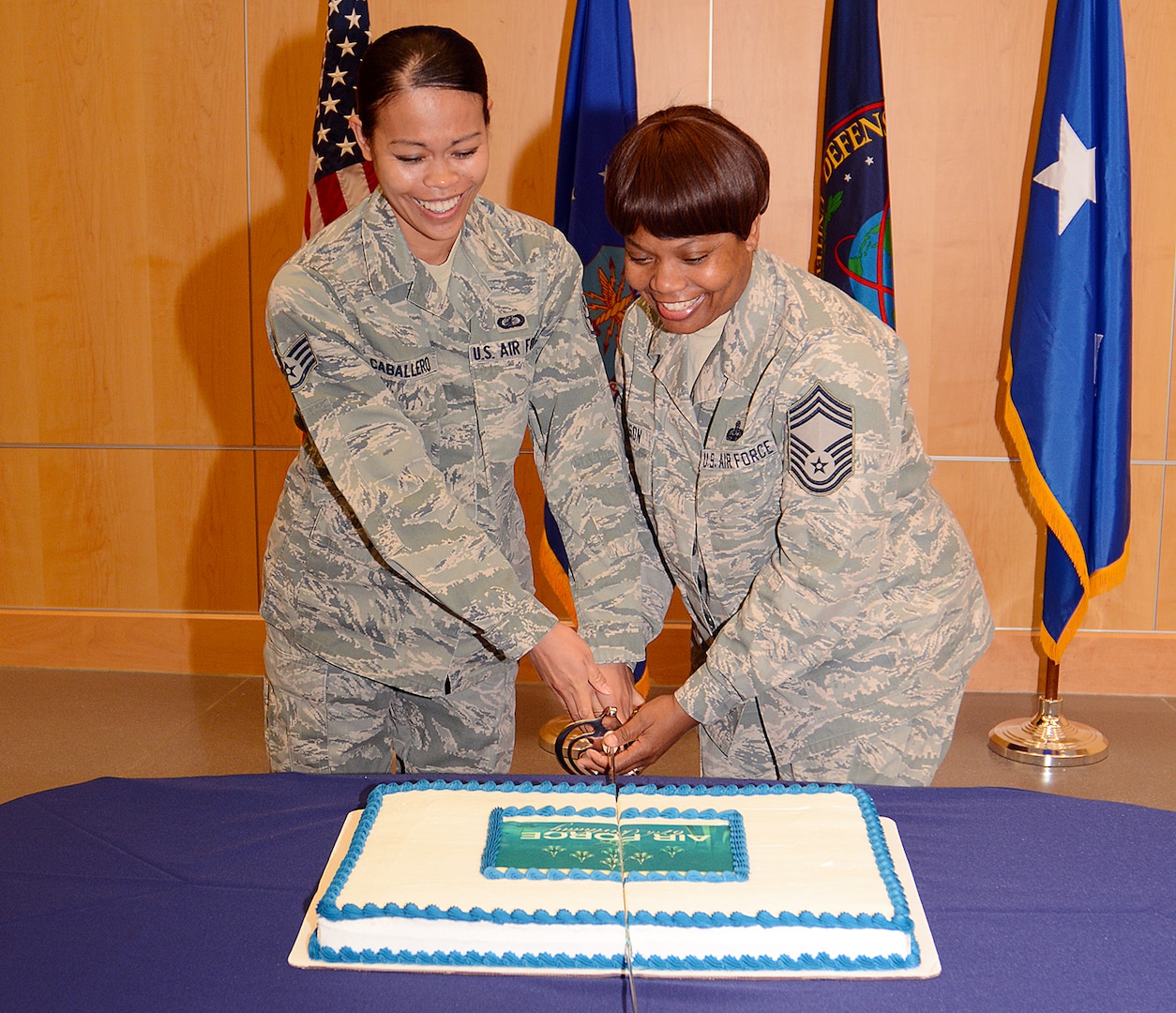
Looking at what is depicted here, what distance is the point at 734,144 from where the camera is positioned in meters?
1.41

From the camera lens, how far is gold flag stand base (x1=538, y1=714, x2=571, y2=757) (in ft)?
11.2

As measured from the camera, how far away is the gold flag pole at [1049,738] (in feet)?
11.0

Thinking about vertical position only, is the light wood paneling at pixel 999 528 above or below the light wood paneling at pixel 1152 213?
below

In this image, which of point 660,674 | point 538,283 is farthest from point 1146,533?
point 538,283

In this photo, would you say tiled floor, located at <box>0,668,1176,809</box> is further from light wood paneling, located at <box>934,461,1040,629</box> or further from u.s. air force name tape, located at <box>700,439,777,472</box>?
u.s. air force name tape, located at <box>700,439,777,472</box>

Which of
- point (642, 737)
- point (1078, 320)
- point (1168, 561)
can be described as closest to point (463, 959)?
point (642, 737)

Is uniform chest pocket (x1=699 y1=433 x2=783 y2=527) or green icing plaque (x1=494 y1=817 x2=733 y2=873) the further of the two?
uniform chest pocket (x1=699 y1=433 x2=783 y2=527)

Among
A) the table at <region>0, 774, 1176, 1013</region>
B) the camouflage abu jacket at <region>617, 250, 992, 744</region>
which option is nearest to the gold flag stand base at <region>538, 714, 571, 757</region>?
the camouflage abu jacket at <region>617, 250, 992, 744</region>

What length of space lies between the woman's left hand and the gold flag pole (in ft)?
7.02

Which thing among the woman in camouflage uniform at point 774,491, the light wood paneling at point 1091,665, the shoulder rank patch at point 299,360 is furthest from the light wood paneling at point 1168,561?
the shoulder rank patch at point 299,360

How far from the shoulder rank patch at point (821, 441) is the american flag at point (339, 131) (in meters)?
2.15

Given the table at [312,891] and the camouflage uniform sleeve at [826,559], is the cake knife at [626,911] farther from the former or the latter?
the camouflage uniform sleeve at [826,559]

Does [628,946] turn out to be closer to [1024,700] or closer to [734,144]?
[734,144]

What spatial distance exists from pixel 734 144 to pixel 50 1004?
1150 millimetres
